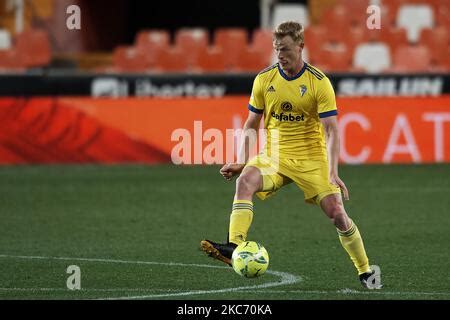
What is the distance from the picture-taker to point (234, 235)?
25.6 feet

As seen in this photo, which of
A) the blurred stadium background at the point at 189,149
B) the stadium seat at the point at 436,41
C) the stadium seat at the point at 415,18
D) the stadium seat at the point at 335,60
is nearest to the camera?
the blurred stadium background at the point at 189,149

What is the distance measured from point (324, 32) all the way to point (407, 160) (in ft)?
11.1

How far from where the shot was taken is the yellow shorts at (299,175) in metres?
7.93

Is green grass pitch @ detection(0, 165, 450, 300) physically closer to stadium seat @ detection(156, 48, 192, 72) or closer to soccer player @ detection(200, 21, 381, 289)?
soccer player @ detection(200, 21, 381, 289)

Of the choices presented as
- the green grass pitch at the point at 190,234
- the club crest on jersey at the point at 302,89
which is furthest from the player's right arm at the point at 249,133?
the green grass pitch at the point at 190,234

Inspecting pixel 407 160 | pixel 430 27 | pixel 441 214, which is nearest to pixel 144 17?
pixel 430 27

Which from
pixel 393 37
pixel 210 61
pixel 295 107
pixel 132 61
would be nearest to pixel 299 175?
pixel 295 107

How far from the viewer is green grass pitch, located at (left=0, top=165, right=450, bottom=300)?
7.98 metres

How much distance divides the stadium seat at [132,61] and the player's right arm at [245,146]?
10465 millimetres

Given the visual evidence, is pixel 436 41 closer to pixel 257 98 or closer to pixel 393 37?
pixel 393 37

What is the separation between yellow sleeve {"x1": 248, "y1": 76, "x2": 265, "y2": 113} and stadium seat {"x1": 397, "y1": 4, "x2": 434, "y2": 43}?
39.6ft

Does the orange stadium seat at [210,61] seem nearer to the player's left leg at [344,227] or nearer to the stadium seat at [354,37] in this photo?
the stadium seat at [354,37]
